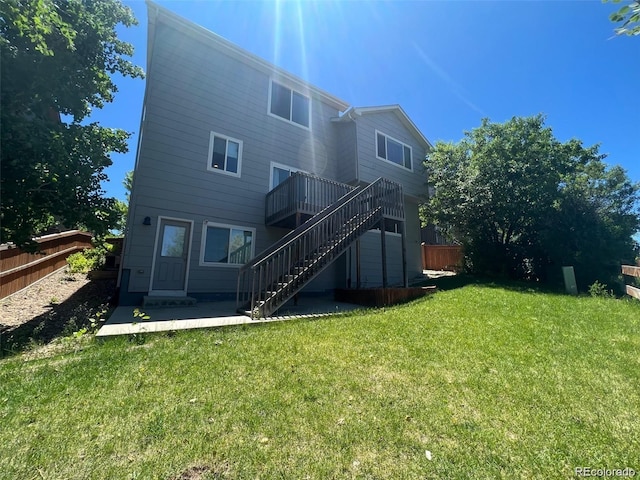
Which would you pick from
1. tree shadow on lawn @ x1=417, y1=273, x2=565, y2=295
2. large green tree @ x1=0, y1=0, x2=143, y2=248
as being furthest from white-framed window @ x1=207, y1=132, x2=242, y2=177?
tree shadow on lawn @ x1=417, y1=273, x2=565, y2=295

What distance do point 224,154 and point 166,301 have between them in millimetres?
5090

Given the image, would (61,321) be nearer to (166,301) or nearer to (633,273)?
(166,301)

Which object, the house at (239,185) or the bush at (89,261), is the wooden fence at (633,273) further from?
the bush at (89,261)

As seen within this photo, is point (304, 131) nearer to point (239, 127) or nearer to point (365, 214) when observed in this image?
point (239, 127)

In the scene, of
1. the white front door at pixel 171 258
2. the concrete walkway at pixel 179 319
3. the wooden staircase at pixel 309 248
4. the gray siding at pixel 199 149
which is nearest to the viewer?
the concrete walkway at pixel 179 319

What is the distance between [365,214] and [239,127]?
216 inches

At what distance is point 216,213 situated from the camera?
920 centimetres

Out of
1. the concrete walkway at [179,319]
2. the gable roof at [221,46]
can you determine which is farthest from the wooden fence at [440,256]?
the concrete walkway at [179,319]

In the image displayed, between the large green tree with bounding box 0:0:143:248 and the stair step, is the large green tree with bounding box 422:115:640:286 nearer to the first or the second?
the stair step

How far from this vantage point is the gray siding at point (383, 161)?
12.2 meters

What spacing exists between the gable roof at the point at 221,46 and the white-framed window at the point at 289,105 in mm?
361

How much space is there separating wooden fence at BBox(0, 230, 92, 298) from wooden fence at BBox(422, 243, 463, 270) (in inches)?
689

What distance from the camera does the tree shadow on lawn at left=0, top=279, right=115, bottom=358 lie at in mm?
4625

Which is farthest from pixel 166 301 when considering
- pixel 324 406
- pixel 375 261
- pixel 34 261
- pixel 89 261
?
pixel 375 261
